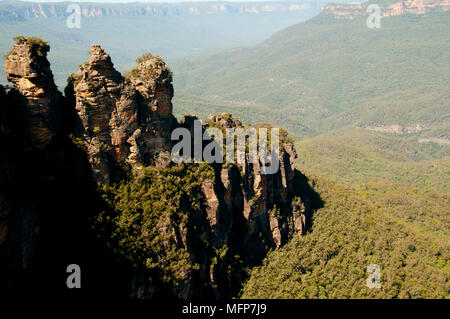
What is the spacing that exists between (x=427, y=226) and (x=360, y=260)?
107ft

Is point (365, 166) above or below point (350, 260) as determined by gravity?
below

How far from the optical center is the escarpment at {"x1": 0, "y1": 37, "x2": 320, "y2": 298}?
1067 inches

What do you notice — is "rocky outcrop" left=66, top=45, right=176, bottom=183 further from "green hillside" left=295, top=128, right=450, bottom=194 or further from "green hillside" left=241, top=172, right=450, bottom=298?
"green hillside" left=295, top=128, right=450, bottom=194

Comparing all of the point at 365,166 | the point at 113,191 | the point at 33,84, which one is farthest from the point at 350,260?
the point at 365,166

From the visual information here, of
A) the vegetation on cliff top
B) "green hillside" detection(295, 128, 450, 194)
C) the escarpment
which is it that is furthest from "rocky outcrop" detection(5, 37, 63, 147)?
"green hillside" detection(295, 128, 450, 194)

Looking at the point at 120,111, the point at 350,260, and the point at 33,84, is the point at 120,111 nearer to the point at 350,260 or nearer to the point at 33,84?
the point at 33,84

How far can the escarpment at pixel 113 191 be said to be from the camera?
27.1 metres

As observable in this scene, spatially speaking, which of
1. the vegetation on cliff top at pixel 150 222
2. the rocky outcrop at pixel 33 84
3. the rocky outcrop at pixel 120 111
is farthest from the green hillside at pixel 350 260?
the rocky outcrop at pixel 33 84

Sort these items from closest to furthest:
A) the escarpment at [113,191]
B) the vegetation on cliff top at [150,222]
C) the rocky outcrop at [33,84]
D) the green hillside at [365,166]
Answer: the escarpment at [113,191], the rocky outcrop at [33,84], the vegetation on cliff top at [150,222], the green hillside at [365,166]

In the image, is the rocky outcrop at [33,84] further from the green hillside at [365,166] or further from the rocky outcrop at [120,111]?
the green hillside at [365,166]

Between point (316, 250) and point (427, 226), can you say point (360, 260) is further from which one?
point (427, 226)

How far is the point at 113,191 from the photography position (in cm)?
3538

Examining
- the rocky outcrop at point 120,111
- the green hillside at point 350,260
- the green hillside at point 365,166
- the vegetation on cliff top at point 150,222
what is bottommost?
the green hillside at point 365,166

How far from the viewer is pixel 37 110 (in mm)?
29438
